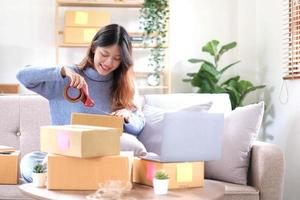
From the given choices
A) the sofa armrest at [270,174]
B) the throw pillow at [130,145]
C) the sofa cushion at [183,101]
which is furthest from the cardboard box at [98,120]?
the sofa cushion at [183,101]

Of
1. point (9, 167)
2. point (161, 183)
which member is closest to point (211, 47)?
point (9, 167)

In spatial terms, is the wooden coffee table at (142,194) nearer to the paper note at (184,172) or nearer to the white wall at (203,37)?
the paper note at (184,172)

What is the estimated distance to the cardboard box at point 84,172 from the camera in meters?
1.48

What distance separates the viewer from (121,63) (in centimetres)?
218

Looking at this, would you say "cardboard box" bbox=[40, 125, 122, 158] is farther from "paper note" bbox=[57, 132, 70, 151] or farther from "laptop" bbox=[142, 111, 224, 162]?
"laptop" bbox=[142, 111, 224, 162]

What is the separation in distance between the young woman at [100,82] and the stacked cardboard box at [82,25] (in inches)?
54.6

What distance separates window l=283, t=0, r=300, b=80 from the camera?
3039 mm

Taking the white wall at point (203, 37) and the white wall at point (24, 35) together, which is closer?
the white wall at point (203, 37)

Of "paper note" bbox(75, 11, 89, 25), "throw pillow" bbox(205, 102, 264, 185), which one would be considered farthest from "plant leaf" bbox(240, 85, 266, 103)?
"paper note" bbox(75, 11, 89, 25)

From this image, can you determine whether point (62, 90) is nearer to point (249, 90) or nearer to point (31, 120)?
point (31, 120)

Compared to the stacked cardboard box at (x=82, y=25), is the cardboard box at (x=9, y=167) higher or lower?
lower

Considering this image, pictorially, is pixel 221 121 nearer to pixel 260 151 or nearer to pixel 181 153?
pixel 181 153

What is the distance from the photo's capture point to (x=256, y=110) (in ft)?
7.86

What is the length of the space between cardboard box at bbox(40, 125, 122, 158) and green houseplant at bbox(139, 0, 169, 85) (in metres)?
2.22
